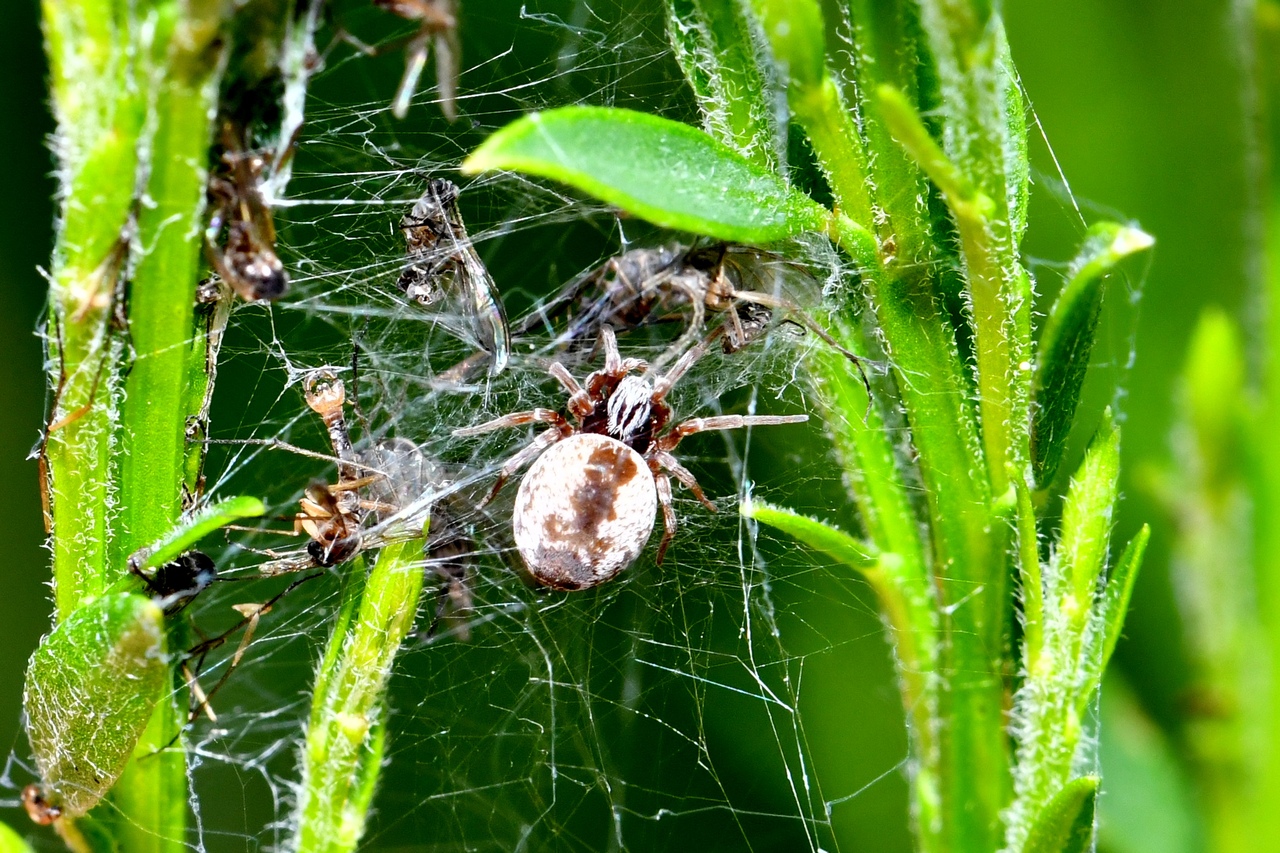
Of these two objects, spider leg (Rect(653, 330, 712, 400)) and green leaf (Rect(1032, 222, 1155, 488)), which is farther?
spider leg (Rect(653, 330, 712, 400))

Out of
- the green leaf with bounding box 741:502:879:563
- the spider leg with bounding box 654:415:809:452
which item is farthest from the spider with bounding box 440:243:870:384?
the green leaf with bounding box 741:502:879:563

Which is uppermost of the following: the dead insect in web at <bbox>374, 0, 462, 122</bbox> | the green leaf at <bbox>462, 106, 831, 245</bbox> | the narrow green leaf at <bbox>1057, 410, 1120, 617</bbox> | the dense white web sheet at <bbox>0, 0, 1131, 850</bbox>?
the dead insect in web at <bbox>374, 0, 462, 122</bbox>

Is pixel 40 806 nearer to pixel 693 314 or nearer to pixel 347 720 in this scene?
pixel 347 720

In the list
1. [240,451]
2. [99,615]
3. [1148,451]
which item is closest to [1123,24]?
[1148,451]

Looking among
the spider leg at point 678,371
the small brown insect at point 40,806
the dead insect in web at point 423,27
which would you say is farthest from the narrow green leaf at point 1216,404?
the small brown insect at point 40,806

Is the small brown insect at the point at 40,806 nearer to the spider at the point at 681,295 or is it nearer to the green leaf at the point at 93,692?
the green leaf at the point at 93,692

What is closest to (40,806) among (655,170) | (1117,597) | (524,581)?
(524,581)

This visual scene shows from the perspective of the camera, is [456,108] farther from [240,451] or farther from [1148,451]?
[1148,451]

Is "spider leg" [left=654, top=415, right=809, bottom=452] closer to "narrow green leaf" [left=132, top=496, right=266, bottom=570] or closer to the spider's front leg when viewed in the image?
the spider's front leg

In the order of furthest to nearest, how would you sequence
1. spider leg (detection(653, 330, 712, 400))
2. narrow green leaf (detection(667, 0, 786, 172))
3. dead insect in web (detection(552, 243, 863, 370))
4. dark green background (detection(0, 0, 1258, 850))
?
dark green background (detection(0, 0, 1258, 850)), spider leg (detection(653, 330, 712, 400)), dead insect in web (detection(552, 243, 863, 370)), narrow green leaf (detection(667, 0, 786, 172))
